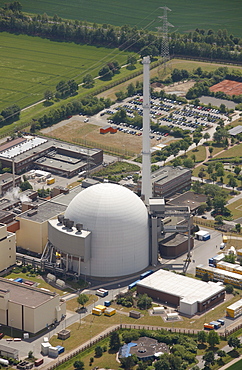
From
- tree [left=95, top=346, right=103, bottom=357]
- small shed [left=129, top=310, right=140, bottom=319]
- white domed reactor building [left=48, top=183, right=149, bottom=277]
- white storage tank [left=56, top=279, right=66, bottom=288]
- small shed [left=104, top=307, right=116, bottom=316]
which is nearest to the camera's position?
tree [left=95, top=346, right=103, bottom=357]

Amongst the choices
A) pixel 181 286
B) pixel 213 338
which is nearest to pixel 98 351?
pixel 213 338

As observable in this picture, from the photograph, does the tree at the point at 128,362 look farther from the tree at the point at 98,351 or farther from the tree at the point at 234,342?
the tree at the point at 234,342

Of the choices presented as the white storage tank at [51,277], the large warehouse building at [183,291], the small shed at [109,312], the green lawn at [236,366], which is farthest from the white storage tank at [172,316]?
the white storage tank at [51,277]

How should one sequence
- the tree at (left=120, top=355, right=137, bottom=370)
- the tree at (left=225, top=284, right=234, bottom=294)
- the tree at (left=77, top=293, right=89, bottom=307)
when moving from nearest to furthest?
the tree at (left=120, top=355, right=137, bottom=370) → the tree at (left=77, top=293, right=89, bottom=307) → the tree at (left=225, top=284, right=234, bottom=294)

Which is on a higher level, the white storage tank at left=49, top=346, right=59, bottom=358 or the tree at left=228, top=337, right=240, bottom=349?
the tree at left=228, top=337, right=240, bottom=349

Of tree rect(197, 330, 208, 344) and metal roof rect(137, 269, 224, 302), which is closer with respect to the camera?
tree rect(197, 330, 208, 344)

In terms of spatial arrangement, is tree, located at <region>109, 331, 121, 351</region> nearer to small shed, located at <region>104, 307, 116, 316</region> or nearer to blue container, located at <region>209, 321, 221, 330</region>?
small shed, located at <region>104, 307, 116, 316</region>

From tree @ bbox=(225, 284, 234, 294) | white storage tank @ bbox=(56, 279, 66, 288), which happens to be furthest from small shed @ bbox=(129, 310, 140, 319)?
tree @ bbox=(225, 284, 234, 294)

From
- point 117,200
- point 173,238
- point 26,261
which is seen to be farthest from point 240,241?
point 26,261
